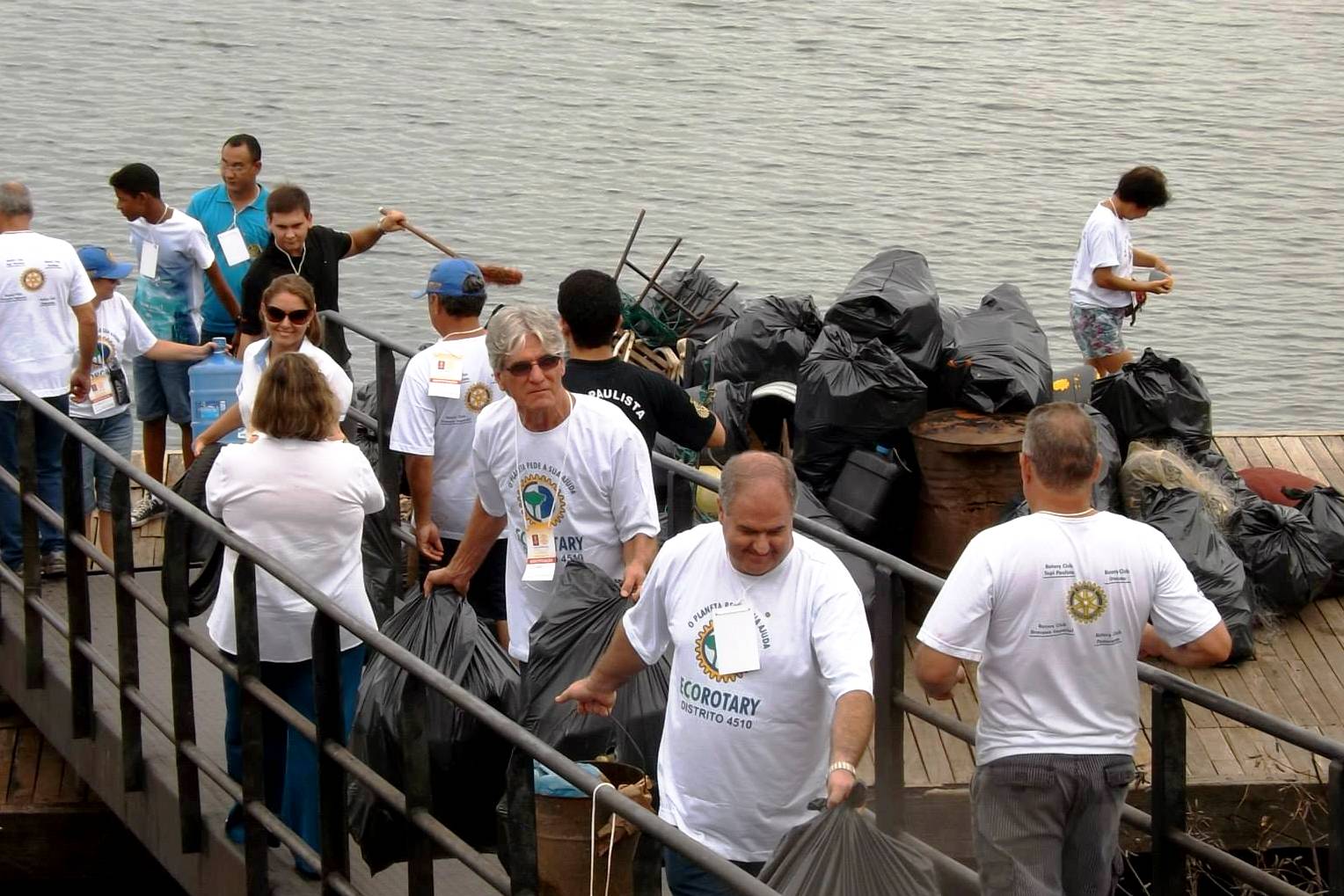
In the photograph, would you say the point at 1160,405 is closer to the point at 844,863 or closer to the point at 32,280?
the point at 32,280

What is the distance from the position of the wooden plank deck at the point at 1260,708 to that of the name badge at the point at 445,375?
5.55 ft

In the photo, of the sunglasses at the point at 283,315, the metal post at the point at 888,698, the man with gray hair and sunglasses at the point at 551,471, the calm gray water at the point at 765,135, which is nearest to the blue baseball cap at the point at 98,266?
the sunglasses at the point at 283,315

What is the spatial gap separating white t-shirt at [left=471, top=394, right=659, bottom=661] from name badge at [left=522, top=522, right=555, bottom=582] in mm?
18

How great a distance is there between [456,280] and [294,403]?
1.09 meters

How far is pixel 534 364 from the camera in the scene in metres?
4.41

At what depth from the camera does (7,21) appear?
24984 mm

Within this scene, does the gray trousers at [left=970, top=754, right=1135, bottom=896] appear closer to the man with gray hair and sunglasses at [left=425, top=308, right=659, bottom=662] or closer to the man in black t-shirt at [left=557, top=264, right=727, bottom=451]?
the man with gray hair and sunglasses at [left=425, top=308, right=659, bottom=662]

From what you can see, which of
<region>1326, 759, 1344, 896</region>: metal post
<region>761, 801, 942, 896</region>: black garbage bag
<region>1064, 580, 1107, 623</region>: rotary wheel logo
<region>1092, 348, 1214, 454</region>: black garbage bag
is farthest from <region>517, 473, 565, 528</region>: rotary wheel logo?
<region>1092, 348, 1214, 454</region>: black garbage bag

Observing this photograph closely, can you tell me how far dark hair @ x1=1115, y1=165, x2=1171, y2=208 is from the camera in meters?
9.08

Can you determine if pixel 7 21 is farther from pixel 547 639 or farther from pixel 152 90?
pixel 547 639

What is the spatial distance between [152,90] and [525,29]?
5586 millimetres

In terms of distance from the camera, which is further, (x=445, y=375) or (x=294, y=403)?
(x=445, y=375)

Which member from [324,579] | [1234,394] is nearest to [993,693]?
[324,579]

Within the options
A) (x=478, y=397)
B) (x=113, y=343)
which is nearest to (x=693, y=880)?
(x=478, y=397)
